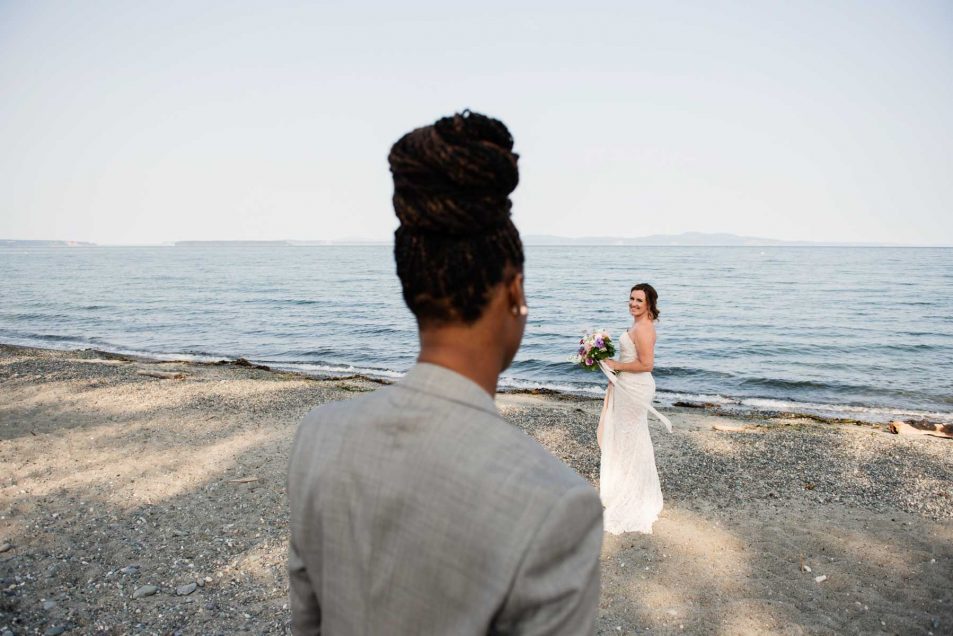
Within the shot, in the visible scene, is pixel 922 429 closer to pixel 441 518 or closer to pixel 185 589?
pixel 185 589

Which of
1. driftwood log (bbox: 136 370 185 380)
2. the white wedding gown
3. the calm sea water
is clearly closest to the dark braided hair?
the white wedding gown

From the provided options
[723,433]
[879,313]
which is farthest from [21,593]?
[879,313]

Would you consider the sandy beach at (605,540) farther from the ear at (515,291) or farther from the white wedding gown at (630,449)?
the ear at (515,291)

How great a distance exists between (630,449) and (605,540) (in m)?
1.23

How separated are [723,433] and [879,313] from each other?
3122 cm

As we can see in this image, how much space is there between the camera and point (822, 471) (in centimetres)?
962

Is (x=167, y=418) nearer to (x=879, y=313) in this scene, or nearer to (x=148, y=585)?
(x=148, y=585)

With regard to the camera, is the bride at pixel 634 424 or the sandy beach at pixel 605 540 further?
the bride at pixel 634 424

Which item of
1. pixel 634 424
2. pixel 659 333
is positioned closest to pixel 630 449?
pixel 634 424

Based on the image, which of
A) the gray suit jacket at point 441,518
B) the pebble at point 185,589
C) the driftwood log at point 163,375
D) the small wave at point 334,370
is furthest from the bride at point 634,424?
the small wave at point 334,370

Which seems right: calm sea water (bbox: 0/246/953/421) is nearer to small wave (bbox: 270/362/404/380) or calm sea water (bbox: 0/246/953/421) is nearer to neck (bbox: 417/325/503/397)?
small wave (bbox: 270/362/404/380)

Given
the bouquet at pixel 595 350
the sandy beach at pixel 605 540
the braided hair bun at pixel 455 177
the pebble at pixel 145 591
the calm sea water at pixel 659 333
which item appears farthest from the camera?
the calm sea water at pixel 659 333

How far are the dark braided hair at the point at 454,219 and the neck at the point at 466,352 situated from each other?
1.3 inches

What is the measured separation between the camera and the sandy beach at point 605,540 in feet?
18.3
